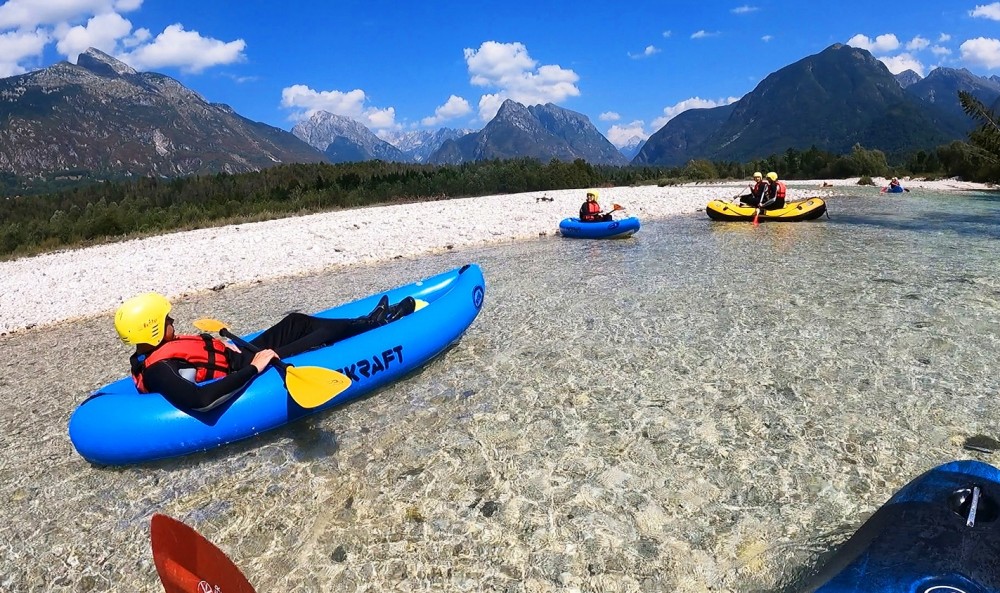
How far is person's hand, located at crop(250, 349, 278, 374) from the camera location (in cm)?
460

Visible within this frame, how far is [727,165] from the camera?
138 ft

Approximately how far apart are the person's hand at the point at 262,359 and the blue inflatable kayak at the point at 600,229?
34.2 feet

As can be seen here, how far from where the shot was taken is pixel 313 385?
4395 millimetres

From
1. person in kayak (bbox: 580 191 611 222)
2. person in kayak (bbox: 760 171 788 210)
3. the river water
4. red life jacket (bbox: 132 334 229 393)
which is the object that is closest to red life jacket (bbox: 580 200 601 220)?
person in kayak (bbox: 580 191 611 222)

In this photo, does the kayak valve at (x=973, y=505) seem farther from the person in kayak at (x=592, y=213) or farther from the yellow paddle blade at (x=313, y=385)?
the person in kayak at (x=592, y=213)

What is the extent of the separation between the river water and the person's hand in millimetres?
642

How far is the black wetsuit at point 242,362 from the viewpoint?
4176mm

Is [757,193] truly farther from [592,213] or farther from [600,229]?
[600,229]

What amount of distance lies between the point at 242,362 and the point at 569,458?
2973 millimetres

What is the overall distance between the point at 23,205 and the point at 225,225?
45.9ft

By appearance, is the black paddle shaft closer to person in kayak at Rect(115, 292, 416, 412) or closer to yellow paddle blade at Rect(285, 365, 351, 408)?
person in kayak at Rect(115, 292, 416, 412)

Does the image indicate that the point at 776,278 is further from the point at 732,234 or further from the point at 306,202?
the point at 306,202

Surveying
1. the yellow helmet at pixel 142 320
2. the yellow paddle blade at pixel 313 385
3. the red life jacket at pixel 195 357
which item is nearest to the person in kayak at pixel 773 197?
the yellow paddle blade at pixel 313 385

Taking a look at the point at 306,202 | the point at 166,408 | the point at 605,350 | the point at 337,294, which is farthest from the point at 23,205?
the point at 605,350
